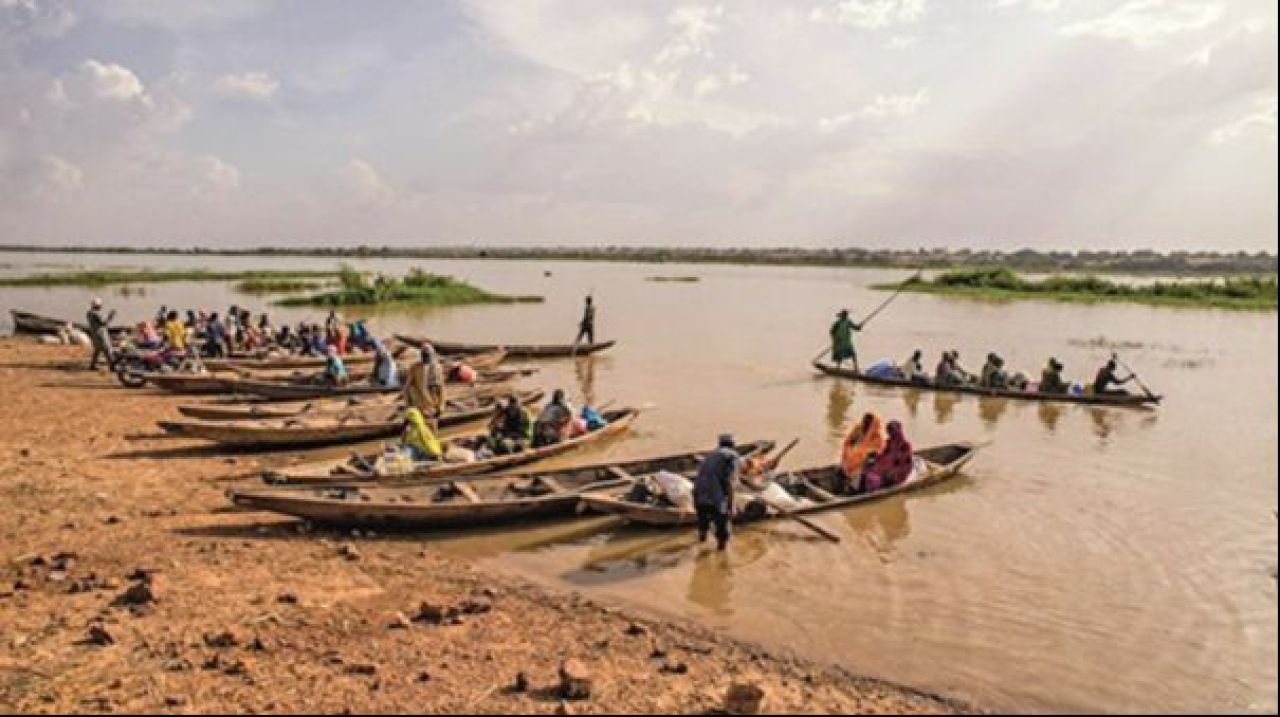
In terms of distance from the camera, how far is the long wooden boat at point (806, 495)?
8977mm

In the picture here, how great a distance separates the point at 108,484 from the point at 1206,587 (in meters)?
12.0

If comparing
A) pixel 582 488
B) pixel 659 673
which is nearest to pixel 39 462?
pixel 582 488

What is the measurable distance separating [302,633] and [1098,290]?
52.1 meters

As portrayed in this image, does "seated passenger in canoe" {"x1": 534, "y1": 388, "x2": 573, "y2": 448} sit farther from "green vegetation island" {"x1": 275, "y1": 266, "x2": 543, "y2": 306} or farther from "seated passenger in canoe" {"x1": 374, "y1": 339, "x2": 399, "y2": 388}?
"green vegetation island" {"x1": 275, "y1": 266, "x2": 543, "y2": 306}

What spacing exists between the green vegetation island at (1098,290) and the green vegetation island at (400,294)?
2148cm

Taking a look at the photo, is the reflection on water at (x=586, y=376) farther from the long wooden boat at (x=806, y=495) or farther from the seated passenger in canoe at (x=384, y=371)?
the long wooden boat at (x=806, y=495)

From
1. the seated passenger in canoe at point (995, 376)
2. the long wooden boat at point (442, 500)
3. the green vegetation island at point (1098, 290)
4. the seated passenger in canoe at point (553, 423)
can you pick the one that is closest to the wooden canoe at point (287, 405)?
the seated passenger in canoe at point (553, 423)

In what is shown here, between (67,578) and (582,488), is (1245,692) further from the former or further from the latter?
(67,578)

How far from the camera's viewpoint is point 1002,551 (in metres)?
9.27

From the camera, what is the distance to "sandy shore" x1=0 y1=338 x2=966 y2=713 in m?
5.75

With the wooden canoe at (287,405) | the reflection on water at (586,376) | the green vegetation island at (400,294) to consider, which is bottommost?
the reflection on water at (586,376)

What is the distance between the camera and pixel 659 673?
245 inches

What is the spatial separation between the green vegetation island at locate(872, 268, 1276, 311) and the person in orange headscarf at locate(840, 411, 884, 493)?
1239 inches

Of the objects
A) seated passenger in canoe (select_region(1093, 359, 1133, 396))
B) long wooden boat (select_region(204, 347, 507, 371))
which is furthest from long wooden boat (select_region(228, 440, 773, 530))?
seated passenger in canoe (select_region(1093, 359, 1133, 396))
